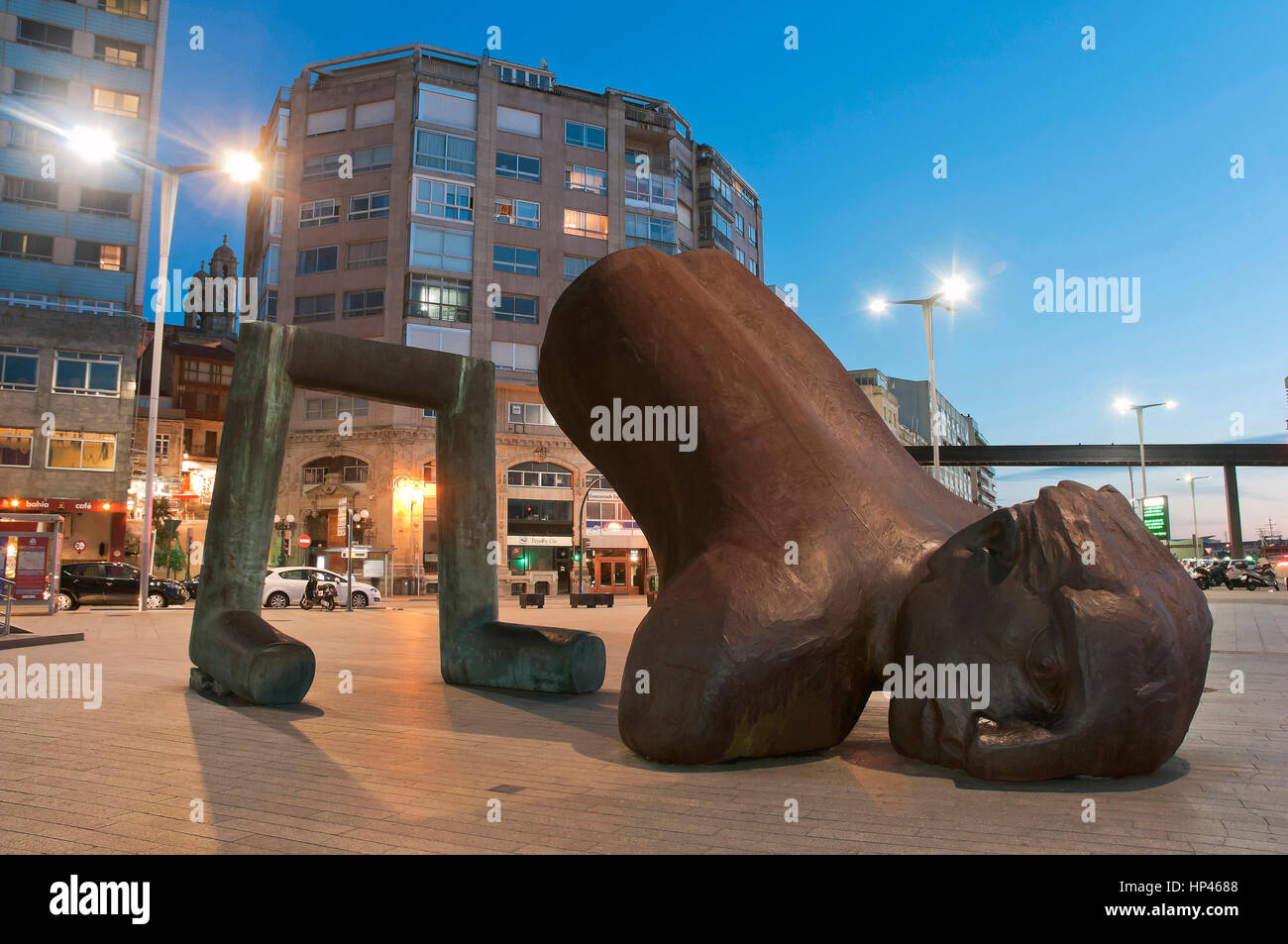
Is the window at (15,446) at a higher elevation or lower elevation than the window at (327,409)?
lower

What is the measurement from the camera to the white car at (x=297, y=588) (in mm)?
28578

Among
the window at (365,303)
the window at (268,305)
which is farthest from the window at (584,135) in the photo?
the window at (268,305)

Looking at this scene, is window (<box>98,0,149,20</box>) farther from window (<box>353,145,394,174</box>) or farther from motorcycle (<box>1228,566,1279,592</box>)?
motorcycle (<box>1228,566,1279,592</box>)

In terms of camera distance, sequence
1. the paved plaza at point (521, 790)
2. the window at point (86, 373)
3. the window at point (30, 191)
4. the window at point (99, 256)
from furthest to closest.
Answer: the window at point (99, 256) → the window at point (30, 191) → the window at point (86, 373) → the paved plaza at point (521, 790)

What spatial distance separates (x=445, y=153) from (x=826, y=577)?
44.9 metres

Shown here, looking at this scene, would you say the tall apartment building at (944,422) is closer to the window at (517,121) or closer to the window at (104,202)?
the window at (517,121)

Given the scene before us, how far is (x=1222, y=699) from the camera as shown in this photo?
321 inches

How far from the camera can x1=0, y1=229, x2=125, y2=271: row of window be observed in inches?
1599

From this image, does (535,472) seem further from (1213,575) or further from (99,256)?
(1213,575)

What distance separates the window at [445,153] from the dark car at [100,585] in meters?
25.5

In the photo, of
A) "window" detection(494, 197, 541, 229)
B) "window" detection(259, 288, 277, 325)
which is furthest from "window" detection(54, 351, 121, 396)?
"window" detection(494, 197, 541, 229)

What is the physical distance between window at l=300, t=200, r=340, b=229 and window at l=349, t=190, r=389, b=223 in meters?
0.88

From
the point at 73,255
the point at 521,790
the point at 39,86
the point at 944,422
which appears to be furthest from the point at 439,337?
the point at 944,422
